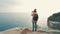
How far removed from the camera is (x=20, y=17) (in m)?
5.79

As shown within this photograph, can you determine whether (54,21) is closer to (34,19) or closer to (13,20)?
(34,19)

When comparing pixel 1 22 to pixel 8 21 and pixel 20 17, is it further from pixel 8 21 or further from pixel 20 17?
pixel 20 17

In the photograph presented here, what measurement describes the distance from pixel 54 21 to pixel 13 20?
171 centimetres

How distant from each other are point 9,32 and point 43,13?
1380 mm

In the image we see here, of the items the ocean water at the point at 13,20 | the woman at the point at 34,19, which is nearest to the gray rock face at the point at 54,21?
the woman at the point at 34,19

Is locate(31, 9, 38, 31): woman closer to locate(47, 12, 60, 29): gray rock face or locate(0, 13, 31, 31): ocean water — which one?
locate(47, 12, 60, 29): gray rock face

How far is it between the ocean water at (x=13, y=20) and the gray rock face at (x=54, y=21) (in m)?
0.70

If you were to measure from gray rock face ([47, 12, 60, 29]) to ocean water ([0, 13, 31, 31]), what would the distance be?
70cm

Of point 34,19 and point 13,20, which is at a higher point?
point 34,19

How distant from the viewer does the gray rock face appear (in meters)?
4.44

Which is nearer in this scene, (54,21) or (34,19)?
(34,19)

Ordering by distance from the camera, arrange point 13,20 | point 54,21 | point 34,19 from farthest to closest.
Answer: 1. point 13,20
2. point 54,21
3. point 34,19

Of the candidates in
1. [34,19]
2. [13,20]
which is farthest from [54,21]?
[13,20]

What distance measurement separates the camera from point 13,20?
19.0 ft
